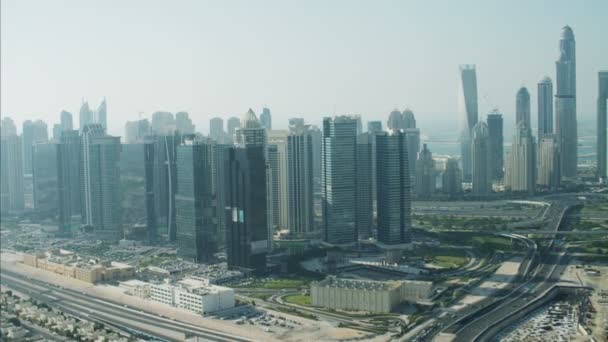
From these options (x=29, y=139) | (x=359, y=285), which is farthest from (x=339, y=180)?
(x=29, y=139)

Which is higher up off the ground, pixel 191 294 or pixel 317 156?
pixel 317 156

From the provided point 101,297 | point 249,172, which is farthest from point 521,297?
point 101,297

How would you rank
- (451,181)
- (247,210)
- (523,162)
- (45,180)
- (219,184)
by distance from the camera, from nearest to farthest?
(247,210) → (219,184) → (45,180) → (523,162) → (451,181)

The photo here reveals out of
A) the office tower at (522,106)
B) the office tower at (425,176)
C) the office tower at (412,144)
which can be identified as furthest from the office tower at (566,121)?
the office tower at (412,144)

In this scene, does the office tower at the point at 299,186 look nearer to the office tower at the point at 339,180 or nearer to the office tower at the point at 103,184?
the office tower at the point at 339,180

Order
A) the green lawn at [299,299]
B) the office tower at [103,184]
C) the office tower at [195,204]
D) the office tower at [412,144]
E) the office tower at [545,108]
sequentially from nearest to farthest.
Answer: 1. the green lawn at [299,299]
2. the office tower at [195,204]
3. the office tower at [103,184]
4. the office tower at [545,108]
5. the office tower at [412,144]

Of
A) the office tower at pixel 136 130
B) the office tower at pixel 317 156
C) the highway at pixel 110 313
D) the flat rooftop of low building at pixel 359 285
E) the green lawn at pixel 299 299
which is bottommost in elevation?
the highway at pixel 110 313

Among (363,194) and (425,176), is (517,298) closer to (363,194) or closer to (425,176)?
(363,194)
